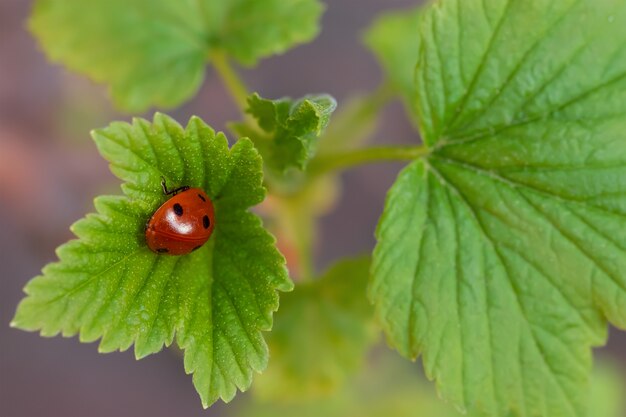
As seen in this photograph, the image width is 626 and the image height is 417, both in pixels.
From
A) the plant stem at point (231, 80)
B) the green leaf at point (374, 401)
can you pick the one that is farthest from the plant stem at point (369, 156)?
the green leaf at point (374, 401)

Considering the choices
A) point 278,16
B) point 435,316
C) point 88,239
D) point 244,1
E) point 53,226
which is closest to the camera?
point 88,239

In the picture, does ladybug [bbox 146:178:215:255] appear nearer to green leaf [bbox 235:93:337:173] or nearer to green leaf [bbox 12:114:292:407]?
green leaf [bbox 12:114:292:407]

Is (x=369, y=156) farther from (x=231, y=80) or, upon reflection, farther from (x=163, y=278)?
(x=163, y=278)

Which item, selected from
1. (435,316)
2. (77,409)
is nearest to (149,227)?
(435,316)

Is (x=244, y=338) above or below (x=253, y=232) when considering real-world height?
below

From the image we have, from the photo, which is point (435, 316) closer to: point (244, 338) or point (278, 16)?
point (244, 338)

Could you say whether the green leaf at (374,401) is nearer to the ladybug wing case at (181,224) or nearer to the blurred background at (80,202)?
the blurred background at (80,202)
